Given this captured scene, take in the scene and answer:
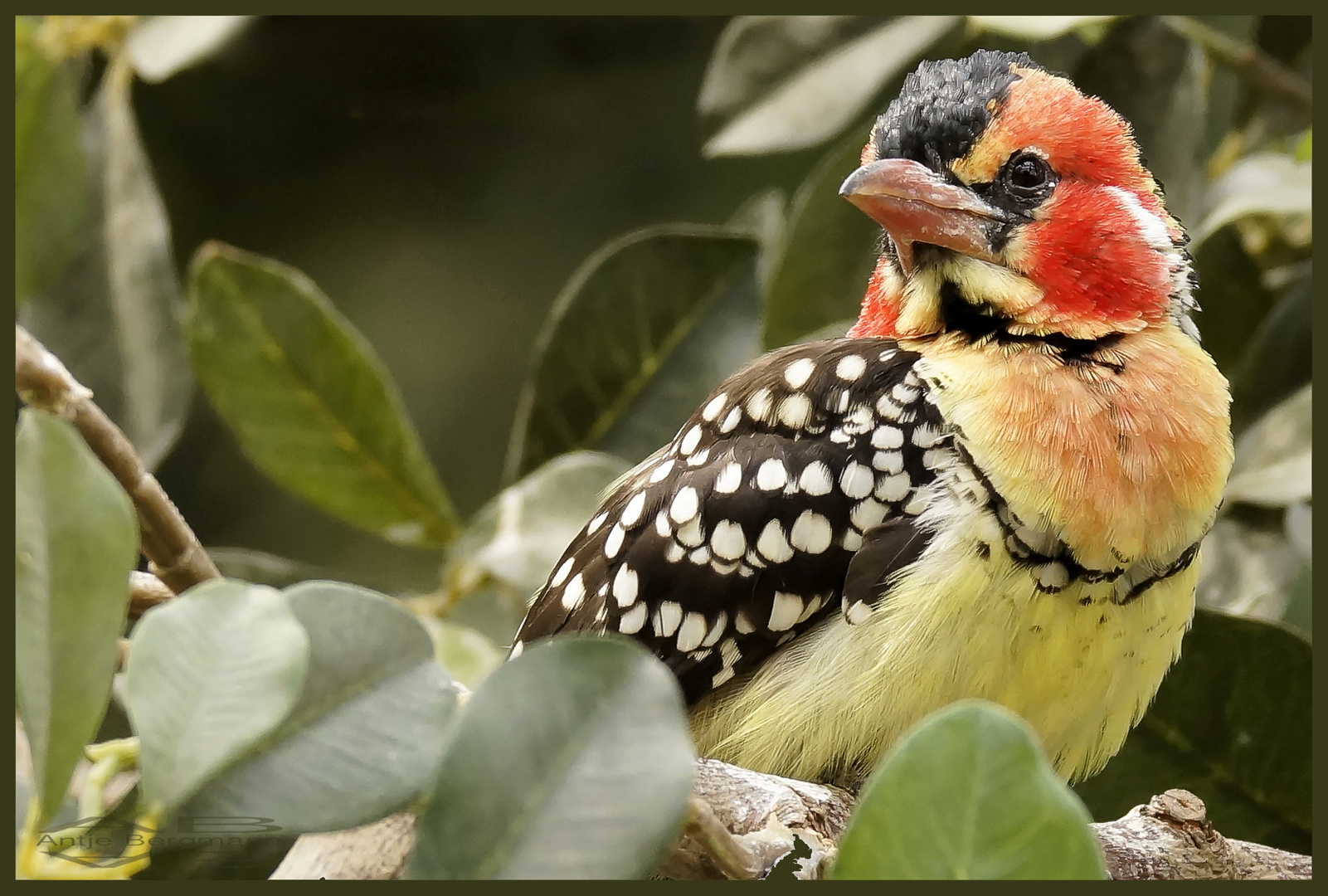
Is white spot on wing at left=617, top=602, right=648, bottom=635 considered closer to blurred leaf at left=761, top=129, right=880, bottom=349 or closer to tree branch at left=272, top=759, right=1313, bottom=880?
tree branch at left=272, top=759, right=1313, bottom=880

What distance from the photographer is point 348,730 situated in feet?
2.14

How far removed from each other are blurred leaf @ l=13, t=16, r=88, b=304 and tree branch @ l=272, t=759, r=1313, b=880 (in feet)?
4.14

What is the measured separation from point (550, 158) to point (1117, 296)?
5.63 ft

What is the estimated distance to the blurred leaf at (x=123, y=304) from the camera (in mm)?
1806

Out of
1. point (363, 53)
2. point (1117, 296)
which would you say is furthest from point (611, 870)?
point (363, 53)

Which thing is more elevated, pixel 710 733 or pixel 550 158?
pixel 550 158

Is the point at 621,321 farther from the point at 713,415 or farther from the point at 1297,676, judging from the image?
the point at 1297,676

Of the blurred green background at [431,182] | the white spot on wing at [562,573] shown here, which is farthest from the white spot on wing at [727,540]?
the blurred green background at [431,182]

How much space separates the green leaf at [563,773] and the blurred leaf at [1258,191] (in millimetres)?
1195

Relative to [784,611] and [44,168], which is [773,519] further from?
[44,168]

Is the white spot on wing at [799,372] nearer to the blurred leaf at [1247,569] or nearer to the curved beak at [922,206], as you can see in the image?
the curved beak at [922,206]

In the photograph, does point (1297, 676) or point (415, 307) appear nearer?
point (1297, 676)

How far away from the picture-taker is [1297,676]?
1335 mm

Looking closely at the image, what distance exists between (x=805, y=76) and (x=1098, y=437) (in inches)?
31.2
